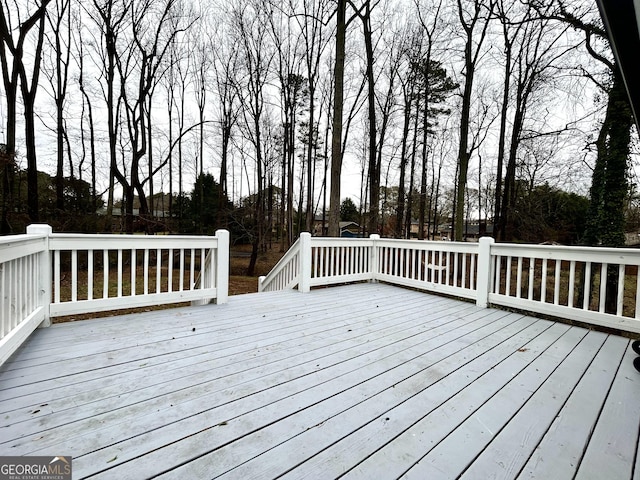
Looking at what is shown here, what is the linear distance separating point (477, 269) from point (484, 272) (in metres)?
0.13

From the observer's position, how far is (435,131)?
12.5 metres

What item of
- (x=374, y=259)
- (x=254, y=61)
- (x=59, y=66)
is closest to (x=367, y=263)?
(x=374, y=259)

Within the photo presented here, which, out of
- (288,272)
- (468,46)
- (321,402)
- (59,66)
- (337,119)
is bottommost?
(321,402)

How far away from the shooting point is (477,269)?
386cm

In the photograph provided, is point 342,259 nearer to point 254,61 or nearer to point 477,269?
point 477,269

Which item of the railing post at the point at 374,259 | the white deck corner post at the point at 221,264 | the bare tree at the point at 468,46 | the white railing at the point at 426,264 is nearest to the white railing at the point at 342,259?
the railing post at the point at 374,259

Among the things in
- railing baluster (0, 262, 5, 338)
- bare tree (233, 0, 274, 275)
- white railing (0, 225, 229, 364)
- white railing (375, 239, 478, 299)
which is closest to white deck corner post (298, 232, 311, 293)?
white railing (0, 225, 229, 364)

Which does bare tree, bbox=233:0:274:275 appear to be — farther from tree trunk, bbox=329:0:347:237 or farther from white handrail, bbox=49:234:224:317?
white handrail, bbox=49:234:224:317

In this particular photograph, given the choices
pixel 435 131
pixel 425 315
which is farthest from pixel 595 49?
pixel 425 315

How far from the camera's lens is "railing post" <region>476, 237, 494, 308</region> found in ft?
12.1

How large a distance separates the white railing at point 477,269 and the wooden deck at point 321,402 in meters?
0.40

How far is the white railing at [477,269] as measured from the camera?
9.17 feet

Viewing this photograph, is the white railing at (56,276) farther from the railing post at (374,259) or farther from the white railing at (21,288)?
the railing post at (374,259)

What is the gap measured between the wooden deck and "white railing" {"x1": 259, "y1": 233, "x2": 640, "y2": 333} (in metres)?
0.40
